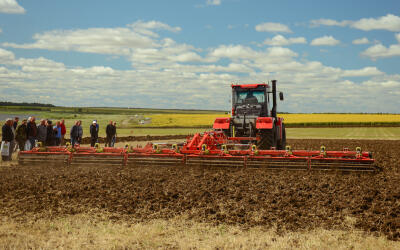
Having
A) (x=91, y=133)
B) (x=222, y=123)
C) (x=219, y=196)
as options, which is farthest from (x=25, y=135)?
(x=219, y=196)

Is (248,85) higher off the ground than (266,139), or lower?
higher

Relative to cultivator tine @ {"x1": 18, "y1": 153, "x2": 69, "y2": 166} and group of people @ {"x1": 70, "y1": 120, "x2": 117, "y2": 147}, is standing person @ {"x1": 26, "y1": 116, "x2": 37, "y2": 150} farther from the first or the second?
cultivator tine @ {"x1": 18, "y1": 153, "x2": 69, "y2": 166}

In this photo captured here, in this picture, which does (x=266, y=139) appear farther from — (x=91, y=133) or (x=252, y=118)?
(x=91, y=133)

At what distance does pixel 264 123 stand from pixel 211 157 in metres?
2.46

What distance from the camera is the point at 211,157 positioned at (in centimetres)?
1202

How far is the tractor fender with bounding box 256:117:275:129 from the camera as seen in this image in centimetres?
1329

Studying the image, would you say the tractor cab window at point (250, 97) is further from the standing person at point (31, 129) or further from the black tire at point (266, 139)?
the standing person at point (31, 129)

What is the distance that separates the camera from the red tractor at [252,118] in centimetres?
1361

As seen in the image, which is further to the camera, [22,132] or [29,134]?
[22,132]

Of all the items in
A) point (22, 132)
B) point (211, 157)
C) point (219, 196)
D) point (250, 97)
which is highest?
point (250, 97)

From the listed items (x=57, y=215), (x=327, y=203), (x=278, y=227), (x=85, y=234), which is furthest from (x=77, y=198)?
(x=327, y=203)

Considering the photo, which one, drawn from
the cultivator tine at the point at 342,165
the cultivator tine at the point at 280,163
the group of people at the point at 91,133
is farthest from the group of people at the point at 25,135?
the cultivator tine at the point at 342,165

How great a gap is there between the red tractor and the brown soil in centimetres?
239

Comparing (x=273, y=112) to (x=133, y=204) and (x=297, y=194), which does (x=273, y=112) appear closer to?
(x=297, y=194)
